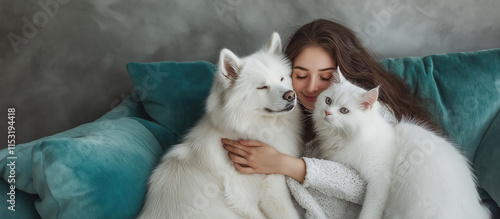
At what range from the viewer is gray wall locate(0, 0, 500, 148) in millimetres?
2721

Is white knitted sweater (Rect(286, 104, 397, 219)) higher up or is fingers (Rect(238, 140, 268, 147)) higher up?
fingers (Rect(238, 140, 268, 147))

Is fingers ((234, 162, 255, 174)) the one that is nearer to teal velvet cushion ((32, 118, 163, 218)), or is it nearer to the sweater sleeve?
the sweater sleeve

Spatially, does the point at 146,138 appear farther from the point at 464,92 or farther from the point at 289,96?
the point at 464,92

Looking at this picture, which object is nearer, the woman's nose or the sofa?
the sofa

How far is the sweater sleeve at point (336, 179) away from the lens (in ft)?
5.10

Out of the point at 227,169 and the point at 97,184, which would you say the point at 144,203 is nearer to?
the point at 97,184

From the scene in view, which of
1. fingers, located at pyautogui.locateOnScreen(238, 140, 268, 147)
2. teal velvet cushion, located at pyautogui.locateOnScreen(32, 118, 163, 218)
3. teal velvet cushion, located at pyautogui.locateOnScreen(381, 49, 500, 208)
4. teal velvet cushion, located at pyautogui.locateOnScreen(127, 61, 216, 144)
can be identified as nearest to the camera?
teal velvet cushion, located at pyautogui.locateOnScreen(32, 118, 163, 218)

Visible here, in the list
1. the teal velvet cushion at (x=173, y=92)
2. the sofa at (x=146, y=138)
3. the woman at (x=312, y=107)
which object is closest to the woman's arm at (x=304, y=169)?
the woman at (x=312, y=107)

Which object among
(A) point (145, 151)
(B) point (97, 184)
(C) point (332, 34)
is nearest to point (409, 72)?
(C) point (332, 34)

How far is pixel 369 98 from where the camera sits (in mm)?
1470

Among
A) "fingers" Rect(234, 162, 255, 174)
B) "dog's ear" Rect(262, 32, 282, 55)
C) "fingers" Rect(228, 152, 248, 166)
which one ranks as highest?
"dog's ear" Rect(262, 32, 282, 55)

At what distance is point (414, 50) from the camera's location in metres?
2.76

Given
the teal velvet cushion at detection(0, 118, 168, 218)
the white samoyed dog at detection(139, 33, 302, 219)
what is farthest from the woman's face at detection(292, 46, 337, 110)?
the teal velvet cushion at detection(0, 118, 168, 218)

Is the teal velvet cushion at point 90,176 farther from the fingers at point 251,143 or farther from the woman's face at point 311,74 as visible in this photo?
the woman's face at point 311,74
